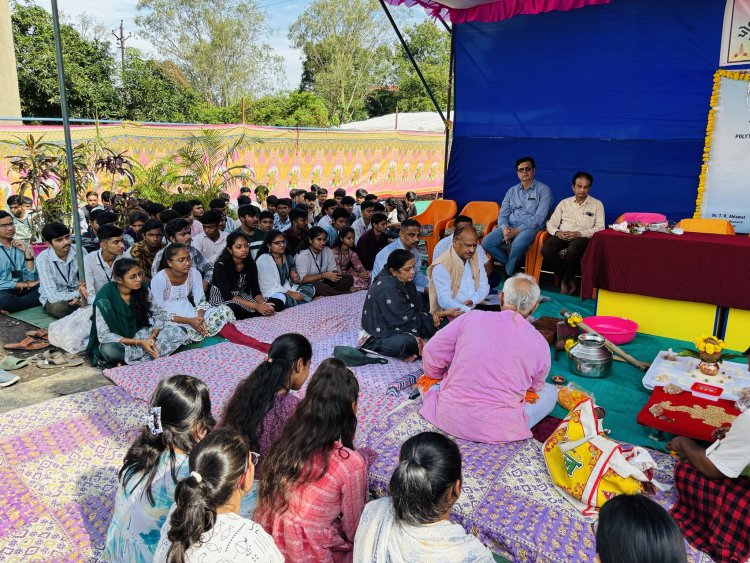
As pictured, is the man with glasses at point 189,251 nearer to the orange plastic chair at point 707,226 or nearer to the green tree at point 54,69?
the orange plastic chair at point 707,226

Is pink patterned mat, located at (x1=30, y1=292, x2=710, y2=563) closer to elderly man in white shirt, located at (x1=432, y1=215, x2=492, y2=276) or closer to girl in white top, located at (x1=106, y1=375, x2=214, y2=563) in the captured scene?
girl in white top, located at (x1=106, y1=375, x2=214, y2=563)

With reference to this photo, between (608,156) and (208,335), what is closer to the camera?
(208,335)

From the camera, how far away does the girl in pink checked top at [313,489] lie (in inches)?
88.9

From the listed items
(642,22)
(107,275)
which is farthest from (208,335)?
(642,22)

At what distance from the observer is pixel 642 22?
23.1 feet

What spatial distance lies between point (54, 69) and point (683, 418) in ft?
67.0

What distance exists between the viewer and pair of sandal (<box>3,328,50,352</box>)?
5270 mm

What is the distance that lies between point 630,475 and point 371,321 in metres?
2.39

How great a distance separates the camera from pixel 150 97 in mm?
21641

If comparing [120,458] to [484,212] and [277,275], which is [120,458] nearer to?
[277,275]

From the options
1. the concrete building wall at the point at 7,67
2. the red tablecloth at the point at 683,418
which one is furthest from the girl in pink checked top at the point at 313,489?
the concrete building wall at the point at 7,67

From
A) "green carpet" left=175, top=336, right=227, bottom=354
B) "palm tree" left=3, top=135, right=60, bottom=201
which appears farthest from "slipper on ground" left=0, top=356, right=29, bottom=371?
"palm tree" left=3, top=135, right=60, bottom=201

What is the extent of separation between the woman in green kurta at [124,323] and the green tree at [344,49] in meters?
28.6

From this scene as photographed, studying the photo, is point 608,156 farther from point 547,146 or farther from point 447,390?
point 447,390
